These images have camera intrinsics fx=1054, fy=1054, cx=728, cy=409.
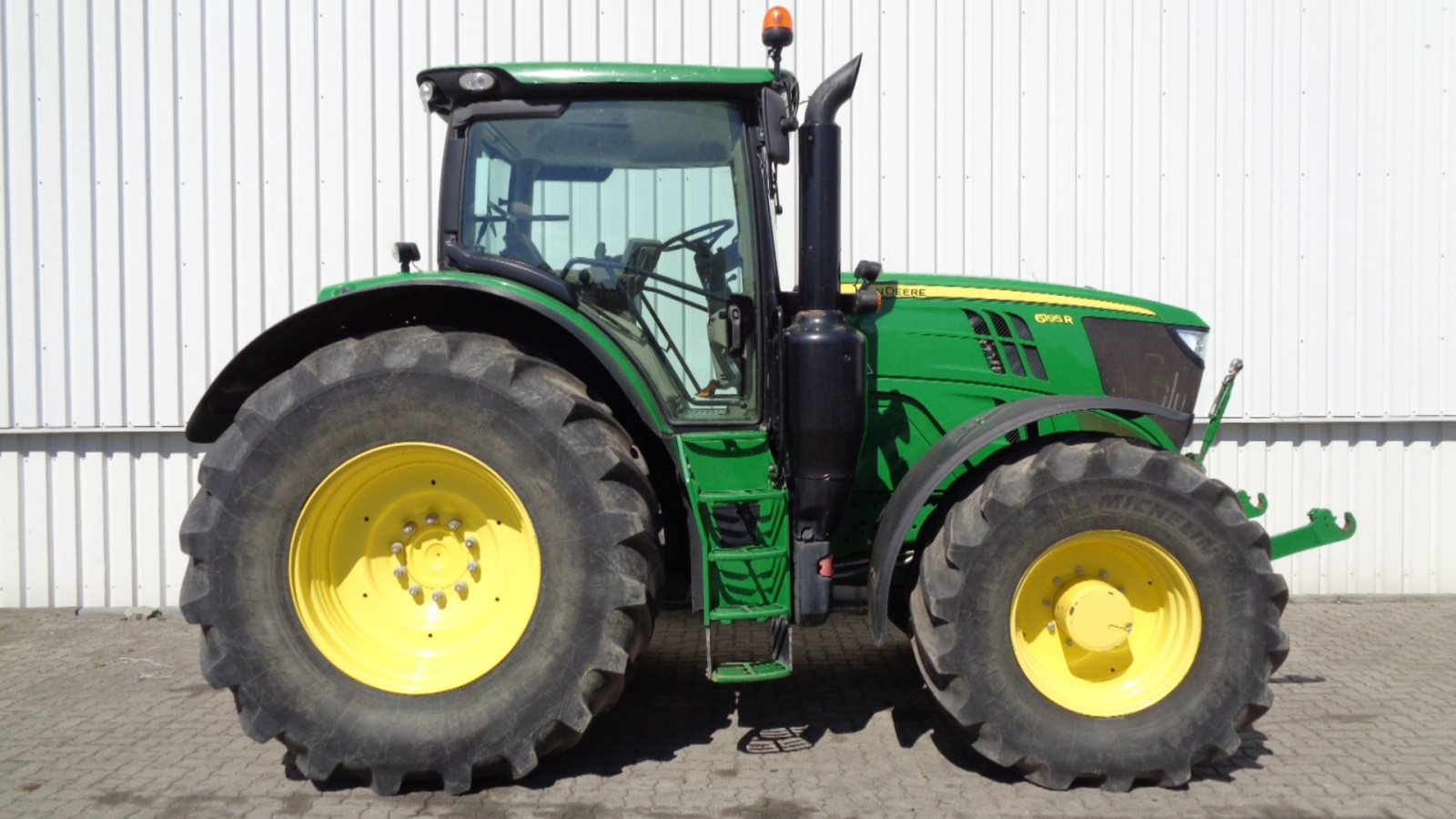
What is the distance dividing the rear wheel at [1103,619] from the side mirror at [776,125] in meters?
1.34

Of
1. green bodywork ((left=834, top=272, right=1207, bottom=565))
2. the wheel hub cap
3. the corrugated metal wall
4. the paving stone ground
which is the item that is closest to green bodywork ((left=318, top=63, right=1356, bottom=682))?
green bodywork ((left=834, top=272, right=1207, bottom=565))

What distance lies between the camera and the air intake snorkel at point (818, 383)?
3.59 m

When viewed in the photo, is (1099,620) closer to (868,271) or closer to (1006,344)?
(1006,344)

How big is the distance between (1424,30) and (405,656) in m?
6.74

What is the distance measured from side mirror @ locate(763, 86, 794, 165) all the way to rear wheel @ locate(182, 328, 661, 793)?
1.08 meters

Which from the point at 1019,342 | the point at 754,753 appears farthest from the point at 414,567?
the point at 1019,342

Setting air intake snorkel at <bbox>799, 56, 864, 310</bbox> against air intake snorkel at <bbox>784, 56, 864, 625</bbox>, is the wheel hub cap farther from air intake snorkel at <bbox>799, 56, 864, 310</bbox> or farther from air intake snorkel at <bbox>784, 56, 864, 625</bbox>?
air intake snorkel at <bbox>799, 56, 864, 310</bbox>

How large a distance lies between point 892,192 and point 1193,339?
7.44 ft

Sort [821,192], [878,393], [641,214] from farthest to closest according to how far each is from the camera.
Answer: [878,393] → [641,214] → [821,192]

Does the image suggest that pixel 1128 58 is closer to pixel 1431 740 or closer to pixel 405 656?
pixel 1431 740

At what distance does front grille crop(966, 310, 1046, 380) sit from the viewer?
14.0 feet

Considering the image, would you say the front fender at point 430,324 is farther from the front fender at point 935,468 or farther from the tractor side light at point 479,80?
the front fender at point 935,468

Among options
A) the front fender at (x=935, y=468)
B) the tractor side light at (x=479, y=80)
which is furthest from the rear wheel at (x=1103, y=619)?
the tractor side light at (x=479, y=80)

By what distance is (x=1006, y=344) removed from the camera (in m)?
4.28
